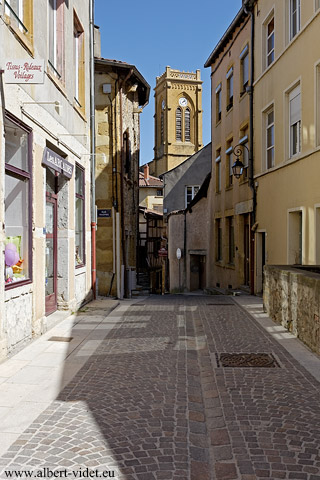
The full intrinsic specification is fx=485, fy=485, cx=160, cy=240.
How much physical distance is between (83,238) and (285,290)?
526 cm

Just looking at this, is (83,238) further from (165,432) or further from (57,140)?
(165,432)

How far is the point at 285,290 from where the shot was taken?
8414mm

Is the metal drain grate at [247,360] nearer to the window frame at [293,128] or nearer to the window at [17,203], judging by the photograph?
the window at [17,203]

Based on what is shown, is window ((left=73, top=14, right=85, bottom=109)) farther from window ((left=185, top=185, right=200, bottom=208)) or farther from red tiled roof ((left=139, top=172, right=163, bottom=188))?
red tiled roof ((left=139, top=172, right=163, bottom=188))

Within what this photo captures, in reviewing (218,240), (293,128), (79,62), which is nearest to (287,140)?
(293,128)

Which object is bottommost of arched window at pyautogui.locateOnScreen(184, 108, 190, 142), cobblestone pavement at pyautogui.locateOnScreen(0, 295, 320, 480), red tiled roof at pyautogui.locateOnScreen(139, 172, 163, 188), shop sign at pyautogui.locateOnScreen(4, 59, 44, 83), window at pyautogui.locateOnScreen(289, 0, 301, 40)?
cobblestone pavement at pyautogui.locateOnScreen(0, 295, 320, 480)

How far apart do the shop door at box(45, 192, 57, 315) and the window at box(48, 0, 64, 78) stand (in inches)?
95.5

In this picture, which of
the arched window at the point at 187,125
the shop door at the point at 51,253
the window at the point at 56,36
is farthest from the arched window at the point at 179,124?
the shop door at the point at 51,253

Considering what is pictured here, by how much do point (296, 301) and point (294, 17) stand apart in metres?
8.48

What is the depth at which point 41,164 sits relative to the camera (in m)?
7.84

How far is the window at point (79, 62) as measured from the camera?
11.1 metres

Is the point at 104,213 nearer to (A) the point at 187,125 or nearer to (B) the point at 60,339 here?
(B) the point at 60,339

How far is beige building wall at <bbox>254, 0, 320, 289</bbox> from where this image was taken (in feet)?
35.6

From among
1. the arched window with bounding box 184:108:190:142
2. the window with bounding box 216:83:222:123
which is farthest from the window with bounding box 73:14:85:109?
the arched window with bounding box 184:108:190:142
